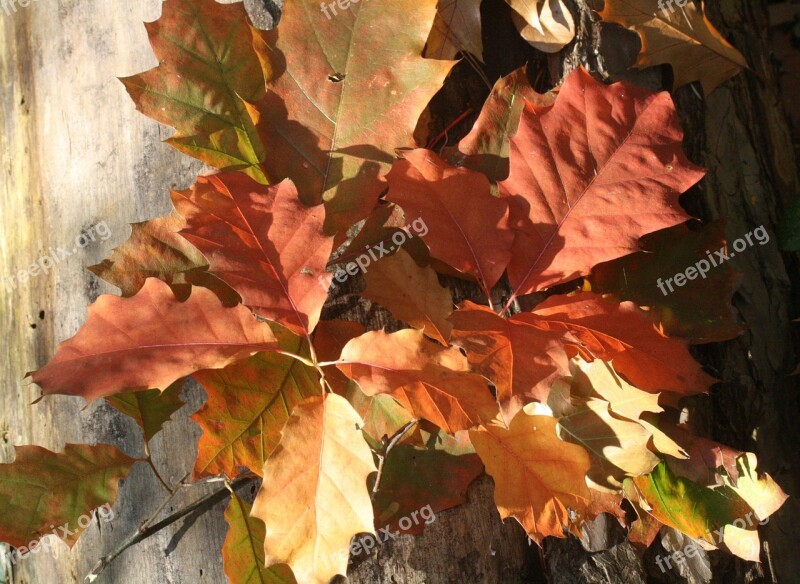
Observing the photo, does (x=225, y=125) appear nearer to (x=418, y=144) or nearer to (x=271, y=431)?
(x=418, y=144)

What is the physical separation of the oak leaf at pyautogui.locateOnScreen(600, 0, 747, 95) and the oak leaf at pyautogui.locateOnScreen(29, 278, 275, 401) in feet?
2.62

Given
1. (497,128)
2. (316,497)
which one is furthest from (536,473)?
(497,128)

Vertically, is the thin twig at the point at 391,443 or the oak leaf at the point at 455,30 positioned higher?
the oak leaf at the point at 455,30

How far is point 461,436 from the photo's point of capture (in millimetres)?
990

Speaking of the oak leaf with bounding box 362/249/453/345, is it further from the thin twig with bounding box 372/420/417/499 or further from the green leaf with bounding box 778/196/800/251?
the green leaf with bounding box 778/196/800/251

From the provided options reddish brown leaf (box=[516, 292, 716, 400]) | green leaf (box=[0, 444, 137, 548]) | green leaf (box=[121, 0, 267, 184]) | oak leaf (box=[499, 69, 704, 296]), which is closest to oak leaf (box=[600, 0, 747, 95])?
oak leaf (box=[499, 69, 704, 296])

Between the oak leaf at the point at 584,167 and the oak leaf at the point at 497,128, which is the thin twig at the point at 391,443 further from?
the oak leaf at the point at 497,128

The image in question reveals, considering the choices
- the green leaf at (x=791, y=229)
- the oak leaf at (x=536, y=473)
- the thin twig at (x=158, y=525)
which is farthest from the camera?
the green leaf at (x=791, y=229)

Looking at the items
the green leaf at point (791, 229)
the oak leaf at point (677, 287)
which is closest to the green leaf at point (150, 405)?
the oak leaf at point (677, 287)

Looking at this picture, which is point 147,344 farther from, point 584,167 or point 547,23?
point 547,23

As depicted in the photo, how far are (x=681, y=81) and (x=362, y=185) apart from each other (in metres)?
0.62

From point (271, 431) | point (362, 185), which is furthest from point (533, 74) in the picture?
point (271, 431)

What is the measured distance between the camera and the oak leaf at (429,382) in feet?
2.64

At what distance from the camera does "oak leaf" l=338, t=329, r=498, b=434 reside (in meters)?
0.81
